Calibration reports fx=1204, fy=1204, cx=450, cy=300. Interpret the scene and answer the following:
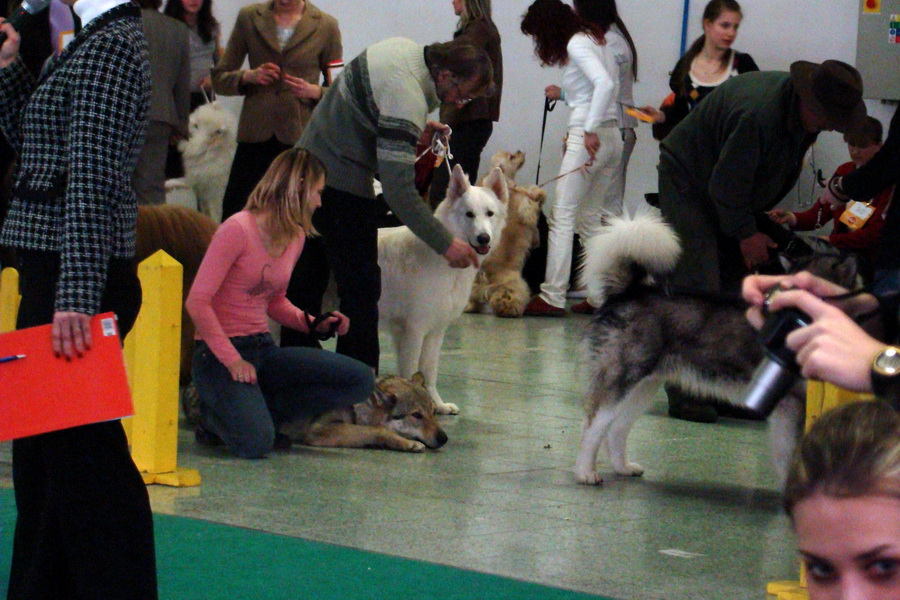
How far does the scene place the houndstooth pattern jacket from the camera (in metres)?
2.47

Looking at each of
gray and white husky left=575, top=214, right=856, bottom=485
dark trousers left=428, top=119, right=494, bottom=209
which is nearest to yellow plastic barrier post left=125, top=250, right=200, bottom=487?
gray and white husky left=575, top=214, right=856, bottom=485

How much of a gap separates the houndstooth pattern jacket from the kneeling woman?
74.7 inches

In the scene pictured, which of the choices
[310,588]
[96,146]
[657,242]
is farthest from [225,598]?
[657,242]

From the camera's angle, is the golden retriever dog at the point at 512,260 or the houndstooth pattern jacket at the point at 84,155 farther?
the golden retriever dog at the point at 512,260

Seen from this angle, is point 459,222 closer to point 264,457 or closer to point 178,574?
point 264,457

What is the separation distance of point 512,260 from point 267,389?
4995 mm

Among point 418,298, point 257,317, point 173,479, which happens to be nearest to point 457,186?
point 418,298

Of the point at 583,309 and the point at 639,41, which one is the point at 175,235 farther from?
the point at 639,41

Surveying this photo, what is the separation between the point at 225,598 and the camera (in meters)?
3.06

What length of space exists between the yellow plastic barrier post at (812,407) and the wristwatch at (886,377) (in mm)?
1851

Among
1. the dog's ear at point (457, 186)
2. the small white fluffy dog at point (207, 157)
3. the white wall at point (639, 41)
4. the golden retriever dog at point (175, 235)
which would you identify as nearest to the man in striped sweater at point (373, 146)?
the golden retriever dog at point (175, 235)

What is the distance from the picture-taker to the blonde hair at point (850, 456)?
3.65ft

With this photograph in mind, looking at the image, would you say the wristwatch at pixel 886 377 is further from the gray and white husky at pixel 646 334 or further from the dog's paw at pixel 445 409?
the dog's paw at pixel 445 409

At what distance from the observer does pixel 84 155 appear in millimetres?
2479
